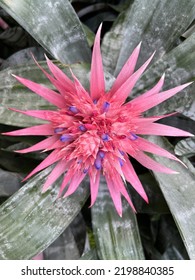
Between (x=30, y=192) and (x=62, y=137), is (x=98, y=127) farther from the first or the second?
(x=30, y=192)

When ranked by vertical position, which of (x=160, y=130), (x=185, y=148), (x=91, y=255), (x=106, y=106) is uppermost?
(x=106, y=106)

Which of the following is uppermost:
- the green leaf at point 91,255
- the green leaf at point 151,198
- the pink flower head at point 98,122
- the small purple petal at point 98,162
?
the pink flower head at point 98,122

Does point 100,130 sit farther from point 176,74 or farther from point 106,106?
point 176,74

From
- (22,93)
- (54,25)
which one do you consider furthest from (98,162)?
(54,25)

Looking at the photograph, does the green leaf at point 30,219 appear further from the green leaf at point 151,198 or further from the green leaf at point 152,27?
the green leaf at point 152,27

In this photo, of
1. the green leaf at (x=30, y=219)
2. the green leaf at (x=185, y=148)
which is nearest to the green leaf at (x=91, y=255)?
the green leaf at (x=30, y=219)

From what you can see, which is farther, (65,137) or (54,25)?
(54,25)

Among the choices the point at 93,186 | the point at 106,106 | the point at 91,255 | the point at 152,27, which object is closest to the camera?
the point at 106,106
